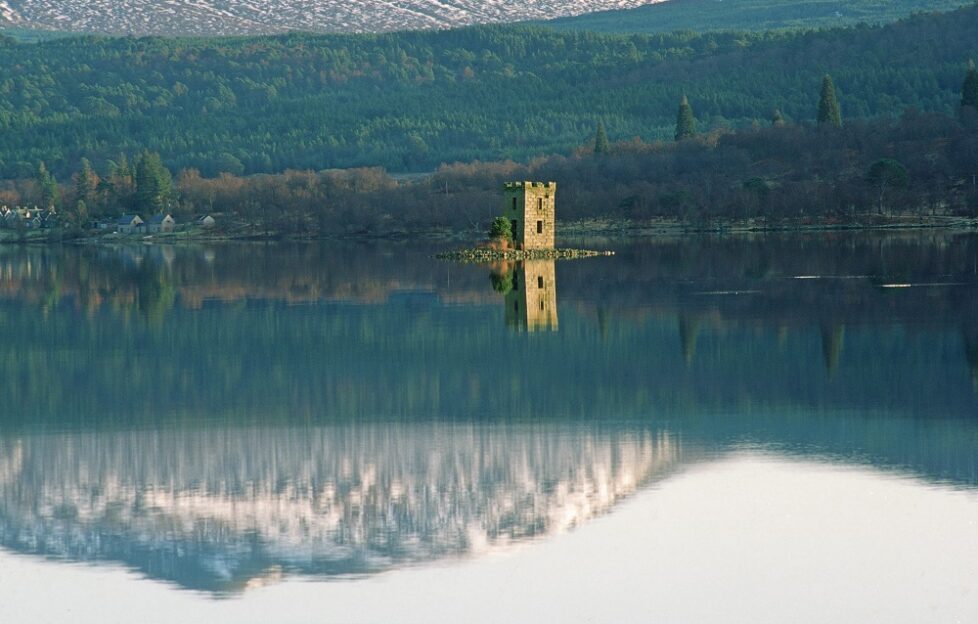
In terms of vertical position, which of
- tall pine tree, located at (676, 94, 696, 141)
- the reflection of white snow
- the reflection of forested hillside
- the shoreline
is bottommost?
the reflection of white snow

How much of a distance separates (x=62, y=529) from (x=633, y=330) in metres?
21.0

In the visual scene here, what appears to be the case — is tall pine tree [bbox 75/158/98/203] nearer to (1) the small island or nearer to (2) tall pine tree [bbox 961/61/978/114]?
(2) tall pine tree [bbox 961/61/978/114]

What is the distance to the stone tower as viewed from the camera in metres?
83.0

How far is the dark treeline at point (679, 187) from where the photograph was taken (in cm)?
12625

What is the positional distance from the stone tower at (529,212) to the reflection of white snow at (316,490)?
59.0m

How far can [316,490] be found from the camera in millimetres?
20188

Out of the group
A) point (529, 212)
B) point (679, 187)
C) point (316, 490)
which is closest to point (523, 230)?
point (529, 212)

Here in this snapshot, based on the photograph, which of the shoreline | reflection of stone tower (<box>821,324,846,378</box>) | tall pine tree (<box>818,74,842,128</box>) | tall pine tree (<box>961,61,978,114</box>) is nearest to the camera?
reflection of stone tower (<box>821,324,846,378</box>)

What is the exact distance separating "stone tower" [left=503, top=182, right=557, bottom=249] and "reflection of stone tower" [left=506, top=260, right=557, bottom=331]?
1580 cm

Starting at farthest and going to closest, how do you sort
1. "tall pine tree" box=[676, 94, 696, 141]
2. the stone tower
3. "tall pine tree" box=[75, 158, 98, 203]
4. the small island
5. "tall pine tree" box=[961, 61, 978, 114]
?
1. "tall pine tree" box=[75, 158, 98, 203]
2. "tall pine tree" box=[676, 94, 696, 141]
3. "tall pine tree" box=[961, 61, 978, 114]
4. the stone tower
5. the small island

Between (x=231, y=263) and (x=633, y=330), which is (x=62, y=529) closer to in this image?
(x=633, y=330)

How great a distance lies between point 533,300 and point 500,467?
26.3 meters

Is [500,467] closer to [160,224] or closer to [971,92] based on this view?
[971,92]

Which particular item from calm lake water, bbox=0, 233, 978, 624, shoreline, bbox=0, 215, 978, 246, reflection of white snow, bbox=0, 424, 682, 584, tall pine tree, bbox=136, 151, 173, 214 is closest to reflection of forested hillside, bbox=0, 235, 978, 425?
calm lake water, bbox=0, 233, 978, 624
